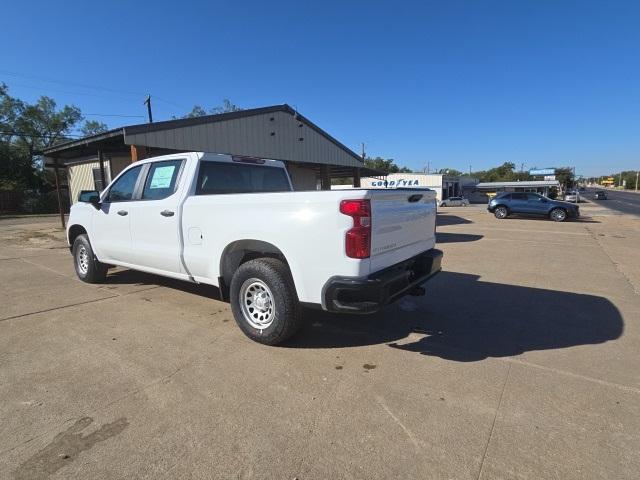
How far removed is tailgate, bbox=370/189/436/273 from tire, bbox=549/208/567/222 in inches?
799

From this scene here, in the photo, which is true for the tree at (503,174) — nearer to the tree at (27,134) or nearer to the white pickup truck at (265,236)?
the tree at (27,134)

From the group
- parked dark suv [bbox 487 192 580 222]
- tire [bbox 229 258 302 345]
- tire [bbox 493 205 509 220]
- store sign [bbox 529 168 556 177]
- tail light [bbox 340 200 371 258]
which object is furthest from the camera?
store sign [bbox 529 168 556 177]

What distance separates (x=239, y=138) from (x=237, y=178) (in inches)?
443

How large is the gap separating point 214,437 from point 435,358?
2.13 metres

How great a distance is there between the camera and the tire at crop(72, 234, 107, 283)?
6.43 m

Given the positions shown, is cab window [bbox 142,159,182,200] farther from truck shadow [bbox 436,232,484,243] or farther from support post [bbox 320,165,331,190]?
support post [bbox 320,165,331,190]

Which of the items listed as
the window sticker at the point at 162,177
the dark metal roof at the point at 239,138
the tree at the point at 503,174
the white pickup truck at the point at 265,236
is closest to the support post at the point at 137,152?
the dark metal roof at the point at 239,138

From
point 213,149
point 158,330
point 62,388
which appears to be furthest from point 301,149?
point 62,388

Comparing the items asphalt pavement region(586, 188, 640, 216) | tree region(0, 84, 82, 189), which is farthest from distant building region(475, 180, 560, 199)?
tree region(0, 84, 82, 189)

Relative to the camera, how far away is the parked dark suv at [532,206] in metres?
21.2

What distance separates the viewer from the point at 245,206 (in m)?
3.90

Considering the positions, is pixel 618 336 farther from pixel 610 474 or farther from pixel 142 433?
pixel 142 433

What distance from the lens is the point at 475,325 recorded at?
462cm

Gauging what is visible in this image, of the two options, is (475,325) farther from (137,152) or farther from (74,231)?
(137,152)
